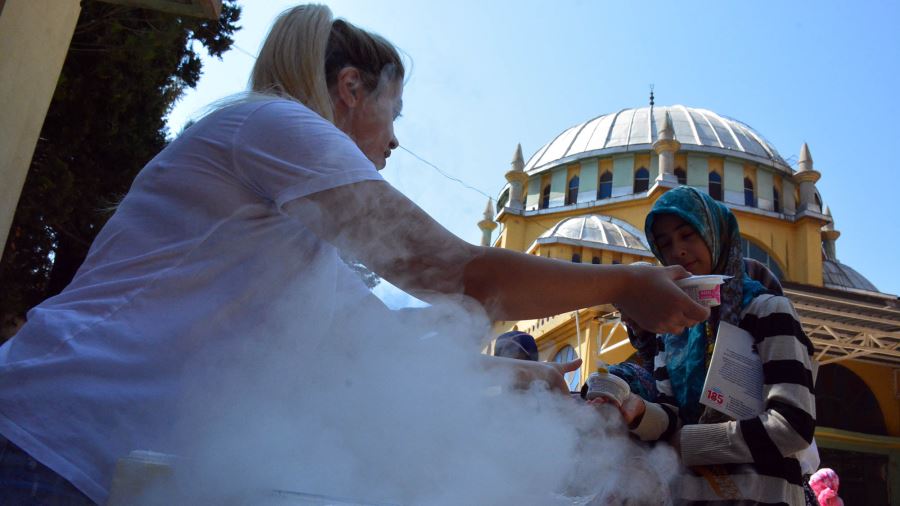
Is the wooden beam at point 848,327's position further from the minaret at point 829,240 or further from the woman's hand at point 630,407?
the minaret at point 829,240

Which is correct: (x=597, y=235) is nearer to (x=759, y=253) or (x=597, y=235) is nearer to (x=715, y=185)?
(x=715, y=185)

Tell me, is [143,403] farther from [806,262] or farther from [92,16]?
[806,262]

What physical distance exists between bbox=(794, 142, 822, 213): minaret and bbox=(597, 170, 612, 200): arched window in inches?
295

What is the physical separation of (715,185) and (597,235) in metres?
7.05

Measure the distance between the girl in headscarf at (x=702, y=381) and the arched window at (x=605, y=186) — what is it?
85.5 ft

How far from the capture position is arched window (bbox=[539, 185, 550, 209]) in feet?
98.5

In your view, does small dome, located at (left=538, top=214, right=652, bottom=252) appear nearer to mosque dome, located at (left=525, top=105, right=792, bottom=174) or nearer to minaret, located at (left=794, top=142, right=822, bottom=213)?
mosque dome, located at (left=525, top=105, right=792, bottom=174)

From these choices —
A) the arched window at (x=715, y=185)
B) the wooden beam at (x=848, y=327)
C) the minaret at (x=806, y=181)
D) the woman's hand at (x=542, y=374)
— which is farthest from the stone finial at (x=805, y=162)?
the woman's hand at (x=542, y=374)

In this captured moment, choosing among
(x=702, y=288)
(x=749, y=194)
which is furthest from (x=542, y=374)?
(x=749, y=194)

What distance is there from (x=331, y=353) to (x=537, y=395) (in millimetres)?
627

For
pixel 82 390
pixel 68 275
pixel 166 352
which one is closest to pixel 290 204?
pixel 166 352

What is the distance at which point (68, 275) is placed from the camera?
703 cm

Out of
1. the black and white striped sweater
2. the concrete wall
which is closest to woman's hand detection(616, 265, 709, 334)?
the black and white striped sweater

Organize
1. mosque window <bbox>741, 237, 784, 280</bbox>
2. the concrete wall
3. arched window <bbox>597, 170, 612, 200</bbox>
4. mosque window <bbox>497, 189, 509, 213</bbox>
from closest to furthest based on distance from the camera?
the concrete wall → mosque window <bbox>741, 237, 784, 280</bbox> → arched window <bbox>597, 170, 612, 200</bbox> → mosque window <bbox>497, 189, 509, 213</bbox>
